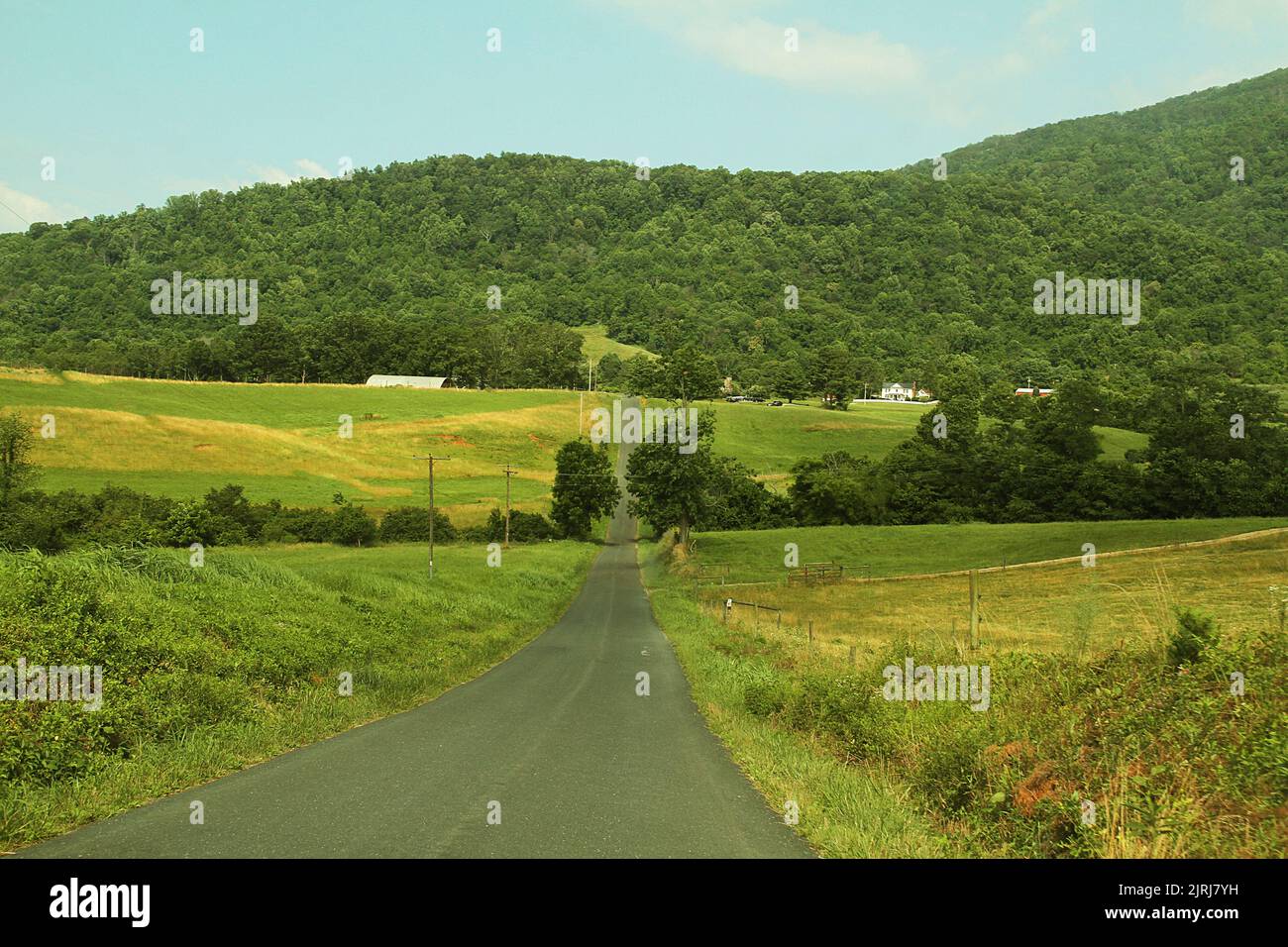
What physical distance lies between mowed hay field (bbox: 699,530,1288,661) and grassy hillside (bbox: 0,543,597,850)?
484 inches

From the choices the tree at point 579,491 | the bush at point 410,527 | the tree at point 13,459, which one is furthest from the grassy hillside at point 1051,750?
the tree at point 579,491

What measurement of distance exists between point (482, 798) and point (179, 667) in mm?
7031

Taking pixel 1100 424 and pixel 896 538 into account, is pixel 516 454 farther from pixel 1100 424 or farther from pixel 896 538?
pixel 1100 424

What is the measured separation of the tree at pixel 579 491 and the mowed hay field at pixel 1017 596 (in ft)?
135

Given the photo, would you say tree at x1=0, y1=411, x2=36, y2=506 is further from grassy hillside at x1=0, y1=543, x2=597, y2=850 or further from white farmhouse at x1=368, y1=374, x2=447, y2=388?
white farmhouse at x1=368, y1=374, x2=447, y2=388

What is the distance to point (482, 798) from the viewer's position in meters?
9.30

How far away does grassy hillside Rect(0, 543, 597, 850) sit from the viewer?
31.3 ft

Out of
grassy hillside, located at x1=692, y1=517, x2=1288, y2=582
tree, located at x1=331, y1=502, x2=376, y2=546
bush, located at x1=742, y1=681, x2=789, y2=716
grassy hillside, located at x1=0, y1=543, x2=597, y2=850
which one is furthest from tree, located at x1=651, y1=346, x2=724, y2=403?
bush, located at x1=742, y1=681, x2=789, y2=716

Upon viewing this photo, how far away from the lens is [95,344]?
555 ft

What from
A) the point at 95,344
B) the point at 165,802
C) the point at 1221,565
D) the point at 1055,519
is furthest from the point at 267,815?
the point at 95,344

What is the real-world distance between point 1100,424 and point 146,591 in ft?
390

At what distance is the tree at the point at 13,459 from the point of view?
67875 millimetres

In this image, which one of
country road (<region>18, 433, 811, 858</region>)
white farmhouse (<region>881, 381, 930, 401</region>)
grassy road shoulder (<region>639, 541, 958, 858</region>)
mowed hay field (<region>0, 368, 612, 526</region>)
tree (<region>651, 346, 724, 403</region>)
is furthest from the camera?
white farmhouse (<region>881, 381, 930, 401</region>)

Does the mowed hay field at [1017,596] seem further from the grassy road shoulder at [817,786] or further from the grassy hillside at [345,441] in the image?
the grassy hillside at [345,441]
